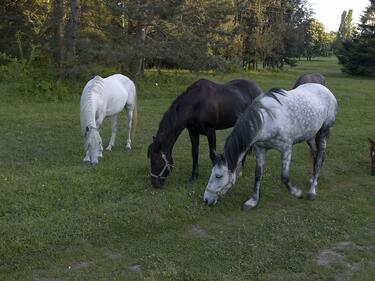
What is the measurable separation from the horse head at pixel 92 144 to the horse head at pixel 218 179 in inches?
97.1

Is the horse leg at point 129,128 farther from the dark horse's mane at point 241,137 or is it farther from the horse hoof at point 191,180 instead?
the dark horse's mane at point 241,137

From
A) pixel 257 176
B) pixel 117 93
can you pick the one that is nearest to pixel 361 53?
pixel 117 93

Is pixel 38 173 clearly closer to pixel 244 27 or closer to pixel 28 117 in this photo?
pixel 28 117

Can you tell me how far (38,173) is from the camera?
21.8 ft

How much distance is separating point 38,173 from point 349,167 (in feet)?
19.0

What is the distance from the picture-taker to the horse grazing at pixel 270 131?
538 centimetres

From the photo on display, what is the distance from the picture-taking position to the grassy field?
431 cm

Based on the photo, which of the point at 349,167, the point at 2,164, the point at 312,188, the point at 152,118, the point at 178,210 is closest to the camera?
the point at 178,210

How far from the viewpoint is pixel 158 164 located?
20.8ft

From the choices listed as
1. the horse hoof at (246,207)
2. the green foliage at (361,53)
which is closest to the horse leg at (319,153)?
the horse hoof at (246,207)

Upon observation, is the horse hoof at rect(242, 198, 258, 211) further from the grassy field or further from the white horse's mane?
the white horse's mane

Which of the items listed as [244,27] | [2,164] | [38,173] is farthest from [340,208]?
[244,27]

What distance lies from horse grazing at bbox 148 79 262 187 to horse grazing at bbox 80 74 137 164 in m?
1.30

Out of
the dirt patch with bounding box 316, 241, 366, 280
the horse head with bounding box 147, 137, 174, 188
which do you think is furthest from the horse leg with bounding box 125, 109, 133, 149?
the dirt patch with bounding box 316, 241, 366, 280
